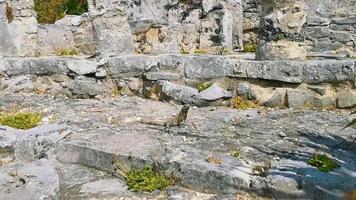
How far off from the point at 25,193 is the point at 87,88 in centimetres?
294

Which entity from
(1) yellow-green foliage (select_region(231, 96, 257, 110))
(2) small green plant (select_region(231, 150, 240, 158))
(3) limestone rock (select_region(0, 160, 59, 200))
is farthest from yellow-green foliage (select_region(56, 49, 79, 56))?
(2) small green plant (select_region(231, 150, 240, 158))

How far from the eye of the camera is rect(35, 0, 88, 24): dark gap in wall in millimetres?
17781

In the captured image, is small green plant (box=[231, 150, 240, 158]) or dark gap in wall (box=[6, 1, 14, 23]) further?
dark gap in wall (box=[6, 1, 14, 23])

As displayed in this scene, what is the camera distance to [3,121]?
179 inches

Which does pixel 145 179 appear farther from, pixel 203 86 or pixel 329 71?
pixel 329 71

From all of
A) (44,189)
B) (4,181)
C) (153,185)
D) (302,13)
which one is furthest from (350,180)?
(302,13)

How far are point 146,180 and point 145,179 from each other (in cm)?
2

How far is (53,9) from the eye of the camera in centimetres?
1830

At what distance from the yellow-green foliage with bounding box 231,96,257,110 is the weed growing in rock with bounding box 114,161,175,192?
1965 millimetres

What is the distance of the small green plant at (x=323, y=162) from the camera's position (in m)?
3.13

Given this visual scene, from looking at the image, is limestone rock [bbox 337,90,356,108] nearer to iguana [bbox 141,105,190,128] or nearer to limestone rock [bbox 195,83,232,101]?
limestone rock [bbox 195,83,232,101]

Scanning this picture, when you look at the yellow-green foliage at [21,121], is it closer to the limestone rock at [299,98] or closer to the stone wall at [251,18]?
the limestone rock at [299,98]

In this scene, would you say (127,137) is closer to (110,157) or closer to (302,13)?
(110,157)

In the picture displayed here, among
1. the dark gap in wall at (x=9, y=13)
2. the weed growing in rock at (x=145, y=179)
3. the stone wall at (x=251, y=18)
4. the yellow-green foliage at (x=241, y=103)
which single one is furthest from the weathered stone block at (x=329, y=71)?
the stone wall at (x=251, y=18)
